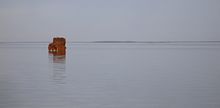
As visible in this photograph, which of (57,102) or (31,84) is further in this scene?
(31,84)

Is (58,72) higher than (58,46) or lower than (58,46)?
lower

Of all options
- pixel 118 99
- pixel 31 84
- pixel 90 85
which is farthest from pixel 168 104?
pixel 31 84

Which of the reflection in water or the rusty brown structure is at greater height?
the rusty brown structure

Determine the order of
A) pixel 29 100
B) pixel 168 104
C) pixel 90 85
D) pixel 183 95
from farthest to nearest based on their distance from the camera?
pixel 90 85, pixel 183 95, pixel 29 100, pixel 168 104

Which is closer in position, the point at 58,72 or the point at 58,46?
the point at 58,72

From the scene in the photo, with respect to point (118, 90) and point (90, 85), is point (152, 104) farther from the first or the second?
point (90, 85)

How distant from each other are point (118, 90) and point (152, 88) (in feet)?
2.62

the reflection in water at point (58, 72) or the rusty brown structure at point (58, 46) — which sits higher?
the rusty brown structure at point (58, 46)

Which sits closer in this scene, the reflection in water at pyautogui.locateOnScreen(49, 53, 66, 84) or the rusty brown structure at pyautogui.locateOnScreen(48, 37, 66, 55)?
the reflection in water at pyautogui.locateOnScreen(49, 53, 66, 84)

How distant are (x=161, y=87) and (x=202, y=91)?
109 centimetres

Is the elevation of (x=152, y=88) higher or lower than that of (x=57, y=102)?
higher

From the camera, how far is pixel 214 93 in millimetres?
8570

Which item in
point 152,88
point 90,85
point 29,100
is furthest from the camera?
point 90,85

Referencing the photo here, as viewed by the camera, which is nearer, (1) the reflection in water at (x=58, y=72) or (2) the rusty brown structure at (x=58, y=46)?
(1) the reflection in water at (x=58, y=72)
